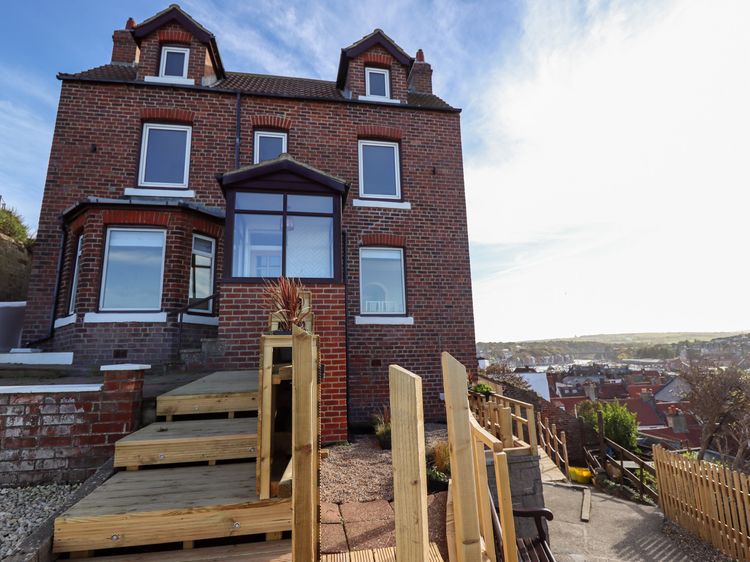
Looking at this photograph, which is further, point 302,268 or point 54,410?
point 302,268

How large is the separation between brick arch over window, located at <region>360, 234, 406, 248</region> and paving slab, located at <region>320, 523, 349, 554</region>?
20.7ft

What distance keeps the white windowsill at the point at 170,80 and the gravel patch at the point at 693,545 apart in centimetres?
1507

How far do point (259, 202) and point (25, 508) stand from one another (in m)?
4.68

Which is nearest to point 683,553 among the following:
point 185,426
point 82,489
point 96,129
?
point 185,426

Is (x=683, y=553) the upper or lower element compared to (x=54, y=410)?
lower

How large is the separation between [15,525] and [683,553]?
34.0ft

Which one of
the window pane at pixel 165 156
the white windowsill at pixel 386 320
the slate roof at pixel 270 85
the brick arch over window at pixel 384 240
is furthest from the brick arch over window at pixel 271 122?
the white windowsill at pixel 386 320

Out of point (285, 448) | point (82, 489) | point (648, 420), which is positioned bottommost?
point (648, 420)

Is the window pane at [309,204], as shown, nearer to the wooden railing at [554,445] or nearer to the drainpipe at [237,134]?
the drainpipe at [237,134]

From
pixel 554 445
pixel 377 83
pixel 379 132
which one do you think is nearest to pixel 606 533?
pixel 554 445

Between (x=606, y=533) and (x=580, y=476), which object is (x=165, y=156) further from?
(x=580, y=476)

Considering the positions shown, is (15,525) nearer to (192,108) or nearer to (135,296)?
(135,296)

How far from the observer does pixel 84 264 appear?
704cm

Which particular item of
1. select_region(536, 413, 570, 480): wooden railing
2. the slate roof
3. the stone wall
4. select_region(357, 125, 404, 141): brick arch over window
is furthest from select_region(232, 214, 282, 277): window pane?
select_region(536, 413, 570, 480): wooden railing
